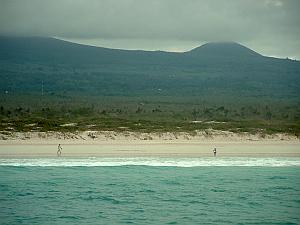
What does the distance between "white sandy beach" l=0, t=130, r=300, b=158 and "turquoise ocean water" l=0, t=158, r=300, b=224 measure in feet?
4.81

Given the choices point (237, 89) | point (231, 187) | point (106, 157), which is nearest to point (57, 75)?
point (237, 89)

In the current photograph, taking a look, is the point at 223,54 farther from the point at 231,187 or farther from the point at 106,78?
the point at 231,187

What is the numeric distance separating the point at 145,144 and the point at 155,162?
4.93 metres

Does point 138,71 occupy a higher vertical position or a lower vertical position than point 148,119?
higher

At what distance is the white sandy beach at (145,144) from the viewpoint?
31.5m

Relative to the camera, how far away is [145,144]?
33.9 m

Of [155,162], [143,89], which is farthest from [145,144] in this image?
[143,89]

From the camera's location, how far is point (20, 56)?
120m

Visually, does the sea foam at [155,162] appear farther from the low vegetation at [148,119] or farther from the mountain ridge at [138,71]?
the mountain ridge at [138,71]

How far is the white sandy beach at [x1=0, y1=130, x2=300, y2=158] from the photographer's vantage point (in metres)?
31.5

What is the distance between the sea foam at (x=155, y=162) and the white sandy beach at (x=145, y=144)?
1.00 meters

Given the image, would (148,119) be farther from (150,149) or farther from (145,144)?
(150,149)

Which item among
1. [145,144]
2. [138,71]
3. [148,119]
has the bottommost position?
[145,144]

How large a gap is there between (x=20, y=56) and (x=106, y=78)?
32190mm
